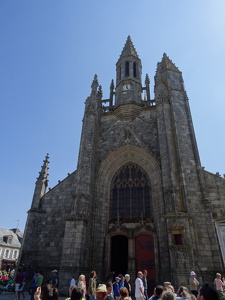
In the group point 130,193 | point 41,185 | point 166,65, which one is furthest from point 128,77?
point 41,185

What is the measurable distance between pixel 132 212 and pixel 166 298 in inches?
409

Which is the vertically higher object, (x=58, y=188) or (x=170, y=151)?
(x=170, y=151)

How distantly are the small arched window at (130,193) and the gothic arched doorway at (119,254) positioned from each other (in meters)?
1.19

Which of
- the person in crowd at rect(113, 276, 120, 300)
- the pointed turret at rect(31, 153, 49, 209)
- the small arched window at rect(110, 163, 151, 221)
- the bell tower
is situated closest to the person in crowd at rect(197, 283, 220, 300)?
the person in crowd at rect(113, 276, 120, 300)

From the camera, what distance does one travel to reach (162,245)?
35.7 ft

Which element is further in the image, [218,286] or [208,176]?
[208,176]

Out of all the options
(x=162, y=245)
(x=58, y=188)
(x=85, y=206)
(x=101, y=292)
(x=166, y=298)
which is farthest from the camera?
(x=58, y=188)

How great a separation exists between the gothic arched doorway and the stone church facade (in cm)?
5

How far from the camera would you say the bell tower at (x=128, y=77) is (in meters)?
17.5

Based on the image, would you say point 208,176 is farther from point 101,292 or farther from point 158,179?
point 101,292

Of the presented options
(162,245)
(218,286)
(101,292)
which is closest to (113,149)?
(162,245)

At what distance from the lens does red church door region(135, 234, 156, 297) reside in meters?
10.9

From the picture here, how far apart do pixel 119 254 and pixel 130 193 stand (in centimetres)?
345

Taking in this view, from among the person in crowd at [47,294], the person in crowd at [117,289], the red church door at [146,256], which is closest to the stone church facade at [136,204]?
the red church door at [146,256]
